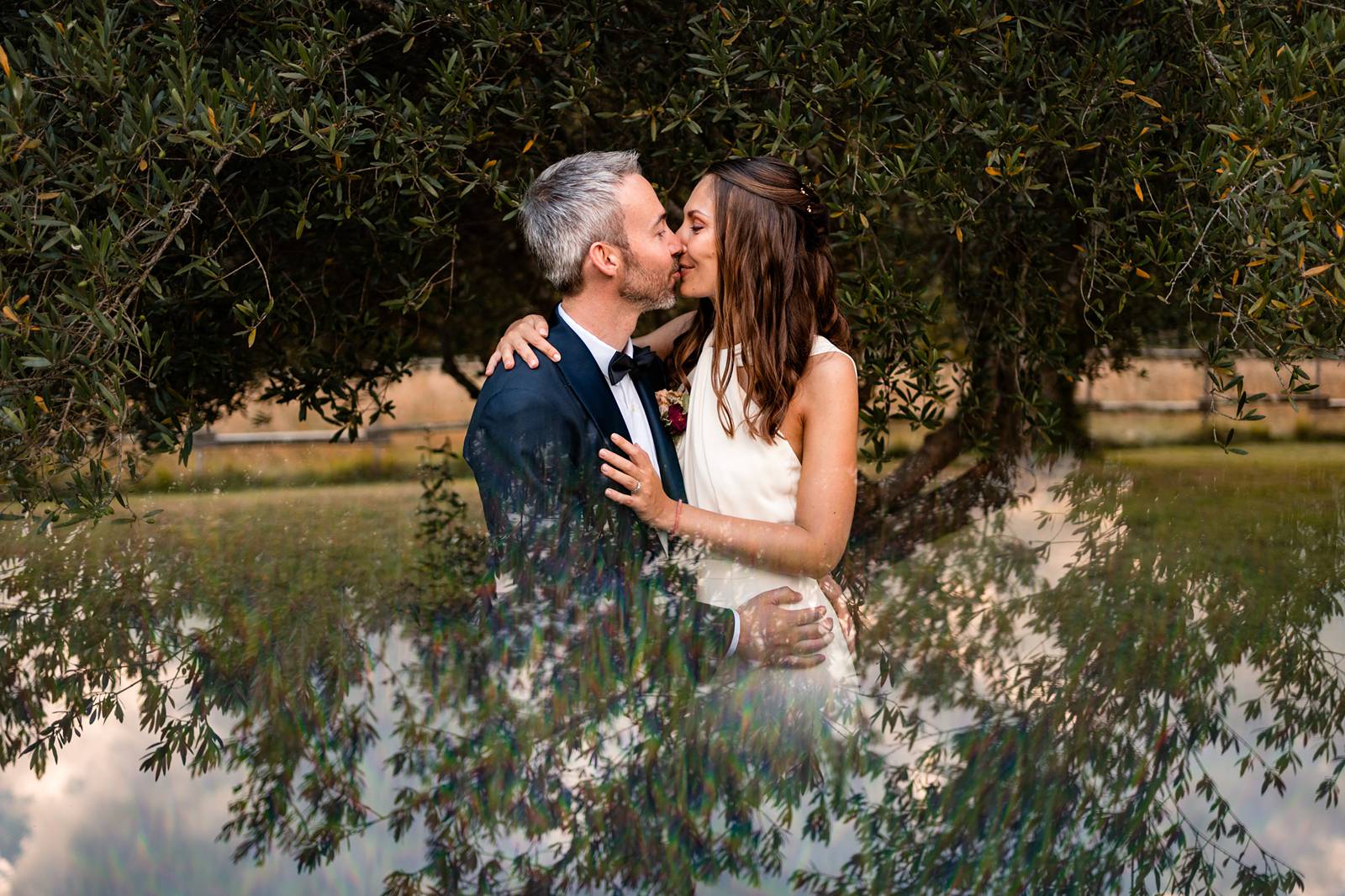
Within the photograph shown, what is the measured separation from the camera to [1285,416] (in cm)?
1048

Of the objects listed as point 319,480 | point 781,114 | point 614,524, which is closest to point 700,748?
point 614,524

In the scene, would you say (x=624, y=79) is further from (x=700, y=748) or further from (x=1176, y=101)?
(x=700, y=748)

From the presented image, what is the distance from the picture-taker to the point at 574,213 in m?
3.11

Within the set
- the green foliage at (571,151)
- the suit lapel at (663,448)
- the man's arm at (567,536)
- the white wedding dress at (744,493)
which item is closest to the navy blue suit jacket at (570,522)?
the man's arm at (567,536)

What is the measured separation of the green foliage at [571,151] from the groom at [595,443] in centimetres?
62

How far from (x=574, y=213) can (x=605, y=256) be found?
16 cm

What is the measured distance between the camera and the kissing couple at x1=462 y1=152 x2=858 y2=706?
2736 millimetres

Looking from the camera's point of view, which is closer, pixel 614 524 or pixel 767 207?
pixel 614 524

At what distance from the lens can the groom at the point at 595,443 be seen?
269 cm

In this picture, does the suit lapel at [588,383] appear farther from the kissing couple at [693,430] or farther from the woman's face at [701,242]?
the woman's face at [701,242]

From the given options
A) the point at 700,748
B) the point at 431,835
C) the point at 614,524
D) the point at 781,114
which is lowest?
the point at 431,835

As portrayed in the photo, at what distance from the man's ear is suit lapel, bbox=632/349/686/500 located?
318 mm

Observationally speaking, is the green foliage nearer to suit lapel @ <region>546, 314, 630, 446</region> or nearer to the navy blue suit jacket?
suit lapel @ <region>546, 314, 630, 446</region>

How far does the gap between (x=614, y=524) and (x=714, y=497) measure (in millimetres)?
466
